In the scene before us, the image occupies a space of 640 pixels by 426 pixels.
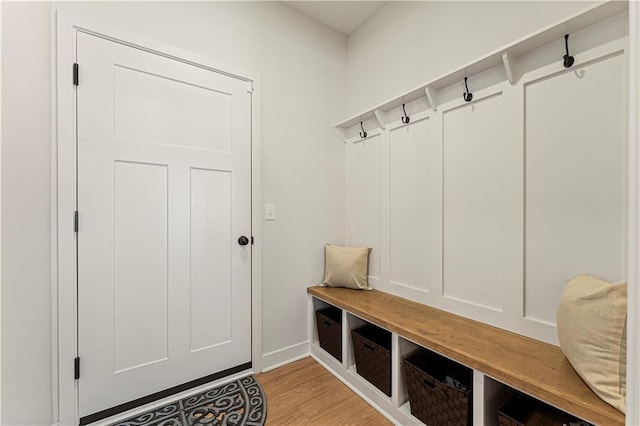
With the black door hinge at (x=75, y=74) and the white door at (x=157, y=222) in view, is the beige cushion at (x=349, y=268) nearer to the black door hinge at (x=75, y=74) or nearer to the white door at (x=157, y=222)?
the white door at (x=157, y=222)

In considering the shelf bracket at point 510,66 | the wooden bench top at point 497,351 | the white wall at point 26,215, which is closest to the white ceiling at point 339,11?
the shelf bracket at point 510,66

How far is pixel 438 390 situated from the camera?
1337 millimetres

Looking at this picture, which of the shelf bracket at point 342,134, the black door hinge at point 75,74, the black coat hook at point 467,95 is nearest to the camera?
the black door hinge at point 75,74

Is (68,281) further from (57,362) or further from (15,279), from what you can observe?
(57,362)

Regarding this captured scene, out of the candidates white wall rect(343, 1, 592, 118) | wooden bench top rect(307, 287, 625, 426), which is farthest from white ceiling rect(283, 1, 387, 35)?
wooden bench top rect(307, 287, 625, 426)

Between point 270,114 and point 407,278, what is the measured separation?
1583 millimetres

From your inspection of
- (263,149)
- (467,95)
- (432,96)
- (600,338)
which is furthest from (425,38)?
(600,338)

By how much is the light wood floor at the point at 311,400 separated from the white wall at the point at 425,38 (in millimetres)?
2097

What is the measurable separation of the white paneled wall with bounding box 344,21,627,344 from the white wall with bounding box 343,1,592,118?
19 centimetres

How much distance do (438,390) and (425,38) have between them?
213cm

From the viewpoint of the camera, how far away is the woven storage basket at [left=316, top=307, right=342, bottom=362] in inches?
79.9

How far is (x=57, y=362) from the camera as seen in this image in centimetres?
143

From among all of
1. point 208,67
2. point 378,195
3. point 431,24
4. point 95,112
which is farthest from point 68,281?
point 431,24

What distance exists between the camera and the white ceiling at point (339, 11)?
7.21ft
